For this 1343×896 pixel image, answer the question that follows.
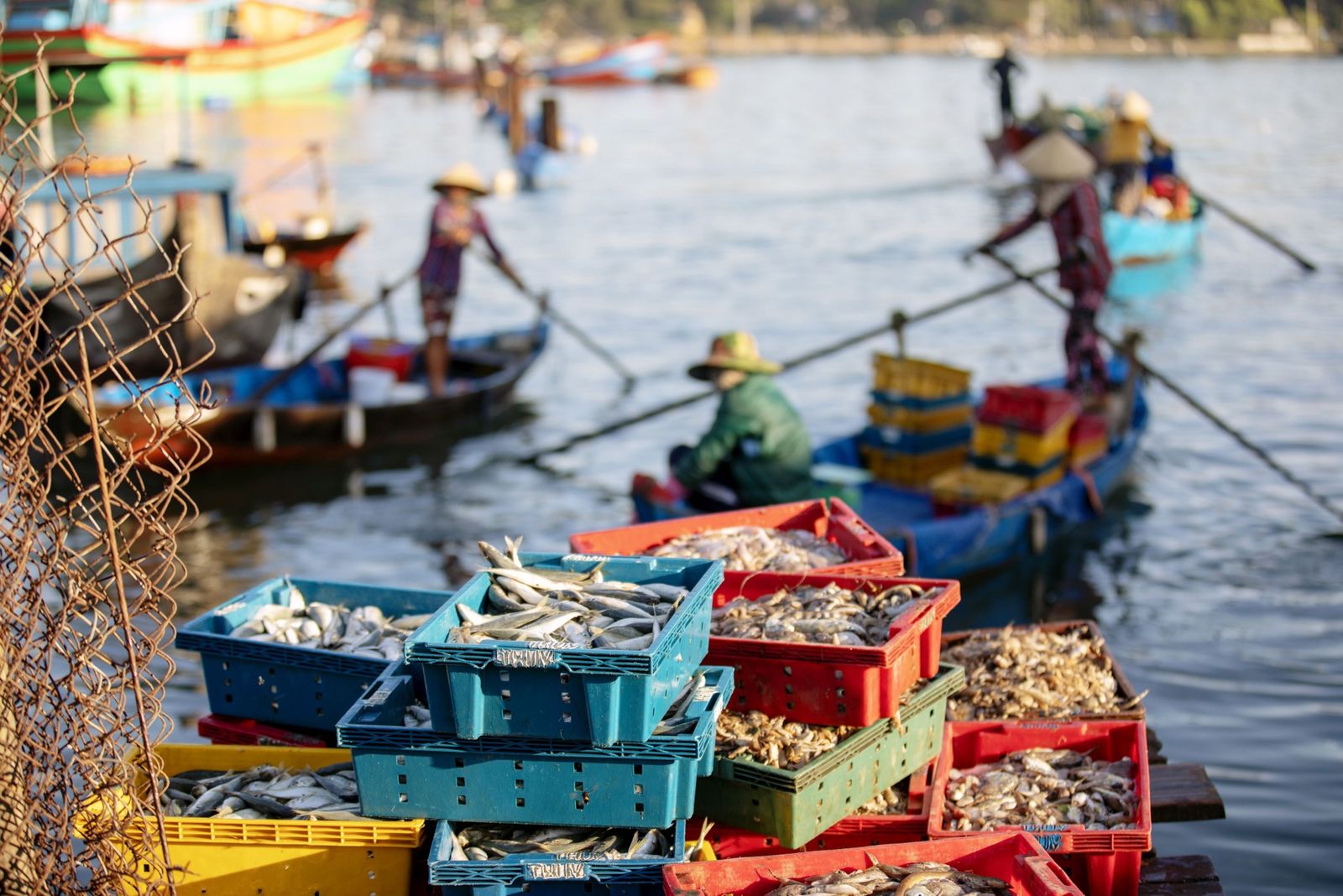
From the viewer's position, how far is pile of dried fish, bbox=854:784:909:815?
533 centimetres

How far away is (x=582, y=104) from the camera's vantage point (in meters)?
68.4

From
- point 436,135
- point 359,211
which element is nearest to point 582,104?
point 436,135

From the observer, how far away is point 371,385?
577 inches

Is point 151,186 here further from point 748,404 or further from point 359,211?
point 359,211

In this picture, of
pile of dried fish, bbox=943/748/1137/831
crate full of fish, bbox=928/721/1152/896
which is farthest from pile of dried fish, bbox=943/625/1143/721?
pile of dried fish, bbox=943/748/1137/831

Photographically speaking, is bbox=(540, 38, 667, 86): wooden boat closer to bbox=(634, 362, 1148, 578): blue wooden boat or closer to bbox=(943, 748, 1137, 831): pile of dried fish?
bbox=(634, 362, 1148, 578): blue wooden boat

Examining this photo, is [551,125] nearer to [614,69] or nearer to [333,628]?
[333,628]

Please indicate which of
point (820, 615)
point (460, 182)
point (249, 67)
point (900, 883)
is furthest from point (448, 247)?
point (249, 67)

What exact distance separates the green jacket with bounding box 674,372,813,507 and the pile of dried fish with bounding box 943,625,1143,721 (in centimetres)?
215

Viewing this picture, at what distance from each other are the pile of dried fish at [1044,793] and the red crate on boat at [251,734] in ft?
7.94

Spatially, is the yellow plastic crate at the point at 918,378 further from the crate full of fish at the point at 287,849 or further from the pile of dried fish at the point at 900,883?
the crate full of fish at the point at 287,849

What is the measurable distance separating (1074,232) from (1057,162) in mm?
594

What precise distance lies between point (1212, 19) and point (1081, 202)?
105743mm

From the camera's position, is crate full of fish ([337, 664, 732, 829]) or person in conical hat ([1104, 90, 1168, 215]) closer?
crate full of fish ([337, 664, 732, 829])
